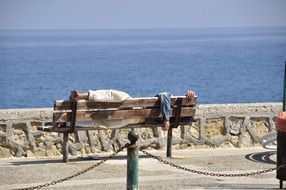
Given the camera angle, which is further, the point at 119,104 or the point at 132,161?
the point at 119,104

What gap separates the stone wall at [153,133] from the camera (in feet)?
42.4

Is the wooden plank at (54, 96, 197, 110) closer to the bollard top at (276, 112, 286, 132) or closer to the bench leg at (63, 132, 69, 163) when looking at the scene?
the bench leg at (63, 132, 69, 163)

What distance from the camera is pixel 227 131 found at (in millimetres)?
14070

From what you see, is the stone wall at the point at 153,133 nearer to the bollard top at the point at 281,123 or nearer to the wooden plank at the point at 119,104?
the wooden plank at the point at 119,104

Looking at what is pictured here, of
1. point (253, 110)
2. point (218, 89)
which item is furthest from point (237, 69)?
Result: point (253, 110)

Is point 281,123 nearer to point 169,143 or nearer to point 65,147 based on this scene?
point 169,143

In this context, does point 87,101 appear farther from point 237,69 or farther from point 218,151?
point 237,69

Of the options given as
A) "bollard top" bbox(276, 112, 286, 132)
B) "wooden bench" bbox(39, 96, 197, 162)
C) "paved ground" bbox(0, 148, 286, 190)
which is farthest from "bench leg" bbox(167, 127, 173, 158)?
"bollard top" bbox(276, 112, 286, 132)

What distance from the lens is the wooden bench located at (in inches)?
481

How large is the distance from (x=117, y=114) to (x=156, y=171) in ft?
3.49

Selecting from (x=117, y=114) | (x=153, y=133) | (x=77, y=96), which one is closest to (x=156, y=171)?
(x=117, y=114)

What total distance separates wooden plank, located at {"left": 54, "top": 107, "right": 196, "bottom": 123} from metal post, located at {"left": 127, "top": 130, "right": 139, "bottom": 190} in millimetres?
2891

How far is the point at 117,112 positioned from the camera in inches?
494

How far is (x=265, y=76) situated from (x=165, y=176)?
61.8m
